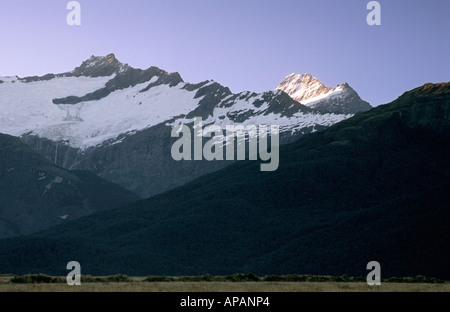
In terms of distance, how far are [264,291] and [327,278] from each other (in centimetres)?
3603
